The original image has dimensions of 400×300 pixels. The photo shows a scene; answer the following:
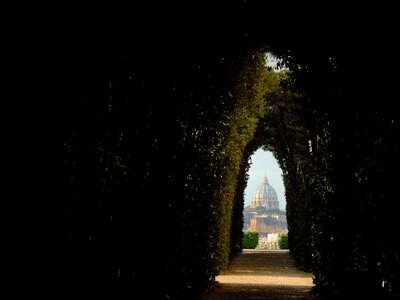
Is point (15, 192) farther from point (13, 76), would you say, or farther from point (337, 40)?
point (337, 40)

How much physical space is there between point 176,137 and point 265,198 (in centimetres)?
13721

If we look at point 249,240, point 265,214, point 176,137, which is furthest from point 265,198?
point 176,137

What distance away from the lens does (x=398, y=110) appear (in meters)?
5.17

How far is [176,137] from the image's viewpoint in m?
8.88

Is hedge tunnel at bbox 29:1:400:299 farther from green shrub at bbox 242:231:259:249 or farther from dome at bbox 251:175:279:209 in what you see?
dome at bbox 251:175:279:209

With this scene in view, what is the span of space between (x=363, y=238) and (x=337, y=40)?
2611 millimetres

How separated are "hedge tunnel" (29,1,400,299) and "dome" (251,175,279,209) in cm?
13162

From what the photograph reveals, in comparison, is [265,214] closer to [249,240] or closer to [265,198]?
[265,198]

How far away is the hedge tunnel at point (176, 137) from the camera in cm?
415

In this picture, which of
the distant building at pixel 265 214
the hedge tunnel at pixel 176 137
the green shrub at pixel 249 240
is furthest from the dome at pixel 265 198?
the hedge tunnel at pixel 176 137

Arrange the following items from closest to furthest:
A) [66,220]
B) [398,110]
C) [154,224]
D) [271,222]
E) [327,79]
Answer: [66,220] → [398,110] → [154,224] → [327,79] → [271,222]

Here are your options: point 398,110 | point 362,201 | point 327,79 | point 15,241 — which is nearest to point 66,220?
point 15,241

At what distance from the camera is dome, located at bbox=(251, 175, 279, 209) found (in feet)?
470

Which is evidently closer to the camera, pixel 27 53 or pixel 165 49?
pixel 27 53
